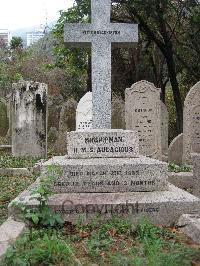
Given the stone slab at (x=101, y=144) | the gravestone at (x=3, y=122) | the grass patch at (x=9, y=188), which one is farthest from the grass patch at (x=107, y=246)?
the gravestone at (x=3, y=122)

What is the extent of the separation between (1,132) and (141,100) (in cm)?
791

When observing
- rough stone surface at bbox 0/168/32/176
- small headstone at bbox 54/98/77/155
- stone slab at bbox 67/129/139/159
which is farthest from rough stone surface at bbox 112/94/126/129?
stone slab at bbox 67/129/139/159

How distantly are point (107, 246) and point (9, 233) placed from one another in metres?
0.86

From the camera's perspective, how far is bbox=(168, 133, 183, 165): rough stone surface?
1223cm

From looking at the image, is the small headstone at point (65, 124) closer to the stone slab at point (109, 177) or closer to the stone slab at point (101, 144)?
the stone slab at point (101, 144)

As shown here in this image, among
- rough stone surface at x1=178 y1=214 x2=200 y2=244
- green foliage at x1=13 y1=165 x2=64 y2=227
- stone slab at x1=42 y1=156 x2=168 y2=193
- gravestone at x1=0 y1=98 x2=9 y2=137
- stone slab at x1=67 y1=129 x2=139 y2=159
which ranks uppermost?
gravestone at x1=0 y1=98 x2=9 y2=137

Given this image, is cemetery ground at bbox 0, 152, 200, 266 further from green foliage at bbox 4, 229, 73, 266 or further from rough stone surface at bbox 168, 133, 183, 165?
rough stone surface at bbox 168, 133, 183, 165

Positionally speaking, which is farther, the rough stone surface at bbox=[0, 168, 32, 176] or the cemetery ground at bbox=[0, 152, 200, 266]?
the rough stone surface at bbox=[0, 168, 32, 176]

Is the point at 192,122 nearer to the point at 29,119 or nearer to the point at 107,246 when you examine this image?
the point at 29,119

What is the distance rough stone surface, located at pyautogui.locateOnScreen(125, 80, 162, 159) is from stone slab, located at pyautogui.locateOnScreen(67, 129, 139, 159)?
6363mm

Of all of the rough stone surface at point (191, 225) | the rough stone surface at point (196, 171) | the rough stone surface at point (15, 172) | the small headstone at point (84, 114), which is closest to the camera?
the rough stone surface at point (191, 225)

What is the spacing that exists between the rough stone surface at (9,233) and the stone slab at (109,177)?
35.6 inches

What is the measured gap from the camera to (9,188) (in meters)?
8.29

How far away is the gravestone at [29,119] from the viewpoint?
1286cm
